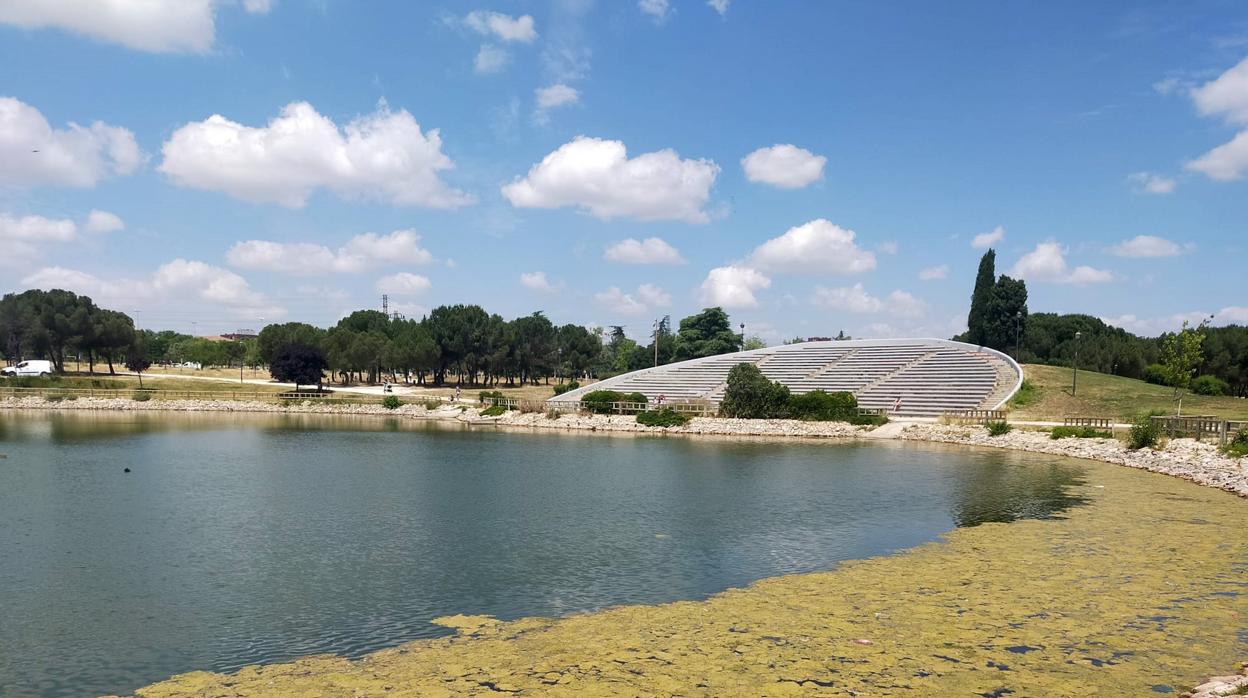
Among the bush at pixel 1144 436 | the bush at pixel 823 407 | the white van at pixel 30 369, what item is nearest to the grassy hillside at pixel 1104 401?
the bush at pixel 823 407

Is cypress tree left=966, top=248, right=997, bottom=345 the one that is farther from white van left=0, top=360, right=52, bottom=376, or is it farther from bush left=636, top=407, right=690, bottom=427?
white van left=0, top=360, right=52, bottom=376

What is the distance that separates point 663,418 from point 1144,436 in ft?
127

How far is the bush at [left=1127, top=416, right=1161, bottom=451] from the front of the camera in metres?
47.5

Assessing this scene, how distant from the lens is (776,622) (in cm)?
1673

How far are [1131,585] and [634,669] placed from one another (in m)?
14.1

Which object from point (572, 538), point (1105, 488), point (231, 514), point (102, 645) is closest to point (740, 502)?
point (572, 538)

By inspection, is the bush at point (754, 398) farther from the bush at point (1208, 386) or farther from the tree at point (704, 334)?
the tree at point (704, 334)

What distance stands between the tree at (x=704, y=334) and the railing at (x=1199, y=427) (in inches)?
3670

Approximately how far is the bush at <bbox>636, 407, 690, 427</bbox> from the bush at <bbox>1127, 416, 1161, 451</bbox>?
117ft

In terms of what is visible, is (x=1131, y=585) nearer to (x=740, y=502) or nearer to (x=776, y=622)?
(x=776, y=622)

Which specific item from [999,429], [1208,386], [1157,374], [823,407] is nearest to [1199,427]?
[999,429]

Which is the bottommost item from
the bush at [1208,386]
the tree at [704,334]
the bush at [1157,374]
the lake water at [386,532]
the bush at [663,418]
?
the lake water at [386,532]

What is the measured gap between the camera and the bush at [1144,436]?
156 feet

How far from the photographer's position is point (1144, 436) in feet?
157
